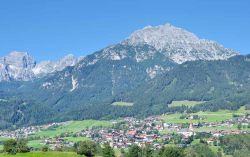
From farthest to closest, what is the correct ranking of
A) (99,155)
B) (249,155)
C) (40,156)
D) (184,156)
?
(249,155) < (99,155) < (184,156) < (40,156)

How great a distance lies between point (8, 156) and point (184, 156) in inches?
2100

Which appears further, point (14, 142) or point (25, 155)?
point (14, 142)

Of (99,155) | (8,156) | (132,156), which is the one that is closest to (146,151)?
(132,156)

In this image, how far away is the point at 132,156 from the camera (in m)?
172

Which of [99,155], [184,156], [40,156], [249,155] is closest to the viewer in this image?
[40,156]

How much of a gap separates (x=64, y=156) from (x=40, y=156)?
678 centimetres

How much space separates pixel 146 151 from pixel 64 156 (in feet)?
110

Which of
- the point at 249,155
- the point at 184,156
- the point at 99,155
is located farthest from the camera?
the point at 249,155

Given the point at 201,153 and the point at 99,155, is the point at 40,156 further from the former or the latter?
the point at 201,153

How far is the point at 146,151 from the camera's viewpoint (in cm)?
17275

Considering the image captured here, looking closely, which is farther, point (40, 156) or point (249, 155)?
point (249, 155)

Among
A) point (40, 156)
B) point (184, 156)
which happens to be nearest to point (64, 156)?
point (40, 156)

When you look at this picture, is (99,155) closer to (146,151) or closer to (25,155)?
(146,151)

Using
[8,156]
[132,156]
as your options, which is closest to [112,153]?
[132,156]
